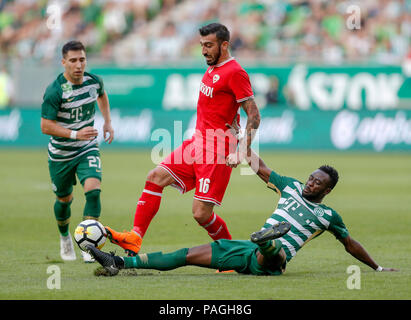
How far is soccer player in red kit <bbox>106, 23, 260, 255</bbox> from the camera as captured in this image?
7.90m

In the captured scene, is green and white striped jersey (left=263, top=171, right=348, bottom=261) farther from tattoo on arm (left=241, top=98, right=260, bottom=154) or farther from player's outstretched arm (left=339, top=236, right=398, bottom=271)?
tattoo on arm (left=241, top=98, right=260, bottom=154)

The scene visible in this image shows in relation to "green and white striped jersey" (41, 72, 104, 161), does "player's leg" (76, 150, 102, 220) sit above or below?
below

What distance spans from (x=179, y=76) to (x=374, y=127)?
6899 millimetres

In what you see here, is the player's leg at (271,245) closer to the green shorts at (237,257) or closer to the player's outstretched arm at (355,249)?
the green shorts at (237,257)

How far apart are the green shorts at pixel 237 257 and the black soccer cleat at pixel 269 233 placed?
0.68 metres

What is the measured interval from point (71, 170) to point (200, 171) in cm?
172

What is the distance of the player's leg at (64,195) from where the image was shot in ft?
28.7

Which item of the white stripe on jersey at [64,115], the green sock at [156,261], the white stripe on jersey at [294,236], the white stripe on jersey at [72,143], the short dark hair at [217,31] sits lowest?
the green sock at [156,261]

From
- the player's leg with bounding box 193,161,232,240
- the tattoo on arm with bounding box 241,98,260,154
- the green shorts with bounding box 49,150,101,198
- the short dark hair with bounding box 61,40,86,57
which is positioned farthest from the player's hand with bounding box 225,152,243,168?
the short dark hair with bounding box 61,40,86,57

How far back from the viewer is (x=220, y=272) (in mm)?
7562

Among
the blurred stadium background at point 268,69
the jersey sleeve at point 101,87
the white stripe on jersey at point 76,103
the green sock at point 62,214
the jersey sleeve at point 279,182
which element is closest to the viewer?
the jersey sleeve at point 279,182

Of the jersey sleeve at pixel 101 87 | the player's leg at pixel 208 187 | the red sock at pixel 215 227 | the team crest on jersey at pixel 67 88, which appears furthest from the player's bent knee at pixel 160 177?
the jersey sleeve at pixel 101 87

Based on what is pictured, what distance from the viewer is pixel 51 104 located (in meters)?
8.55
